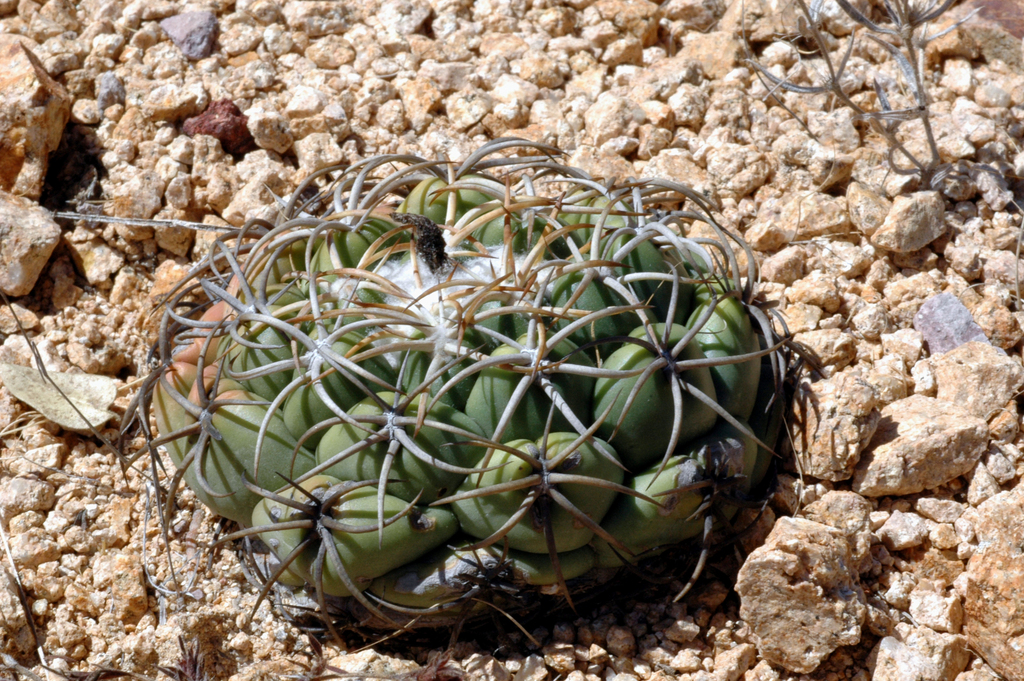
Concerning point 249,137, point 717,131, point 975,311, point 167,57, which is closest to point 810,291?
point 975,311

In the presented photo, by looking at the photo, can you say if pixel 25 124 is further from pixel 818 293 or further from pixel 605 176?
pixel 818 293

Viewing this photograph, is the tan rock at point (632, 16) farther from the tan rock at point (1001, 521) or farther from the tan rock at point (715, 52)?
the tan rock at point (1001, 521)

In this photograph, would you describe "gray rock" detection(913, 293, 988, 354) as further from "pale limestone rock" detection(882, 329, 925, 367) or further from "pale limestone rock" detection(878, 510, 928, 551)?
"pale limestone rock" detection(878, 510, 928, 551)

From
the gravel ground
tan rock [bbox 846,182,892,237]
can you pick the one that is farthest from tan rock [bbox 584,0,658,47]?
tan rock [bbox 846,182,892,237]

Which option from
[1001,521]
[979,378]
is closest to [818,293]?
[979,378]

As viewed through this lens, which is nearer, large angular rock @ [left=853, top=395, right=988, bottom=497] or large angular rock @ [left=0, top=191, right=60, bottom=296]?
large angular rock @ [left=853, top=395, right=988, bottom=497]
